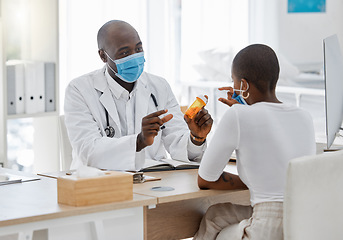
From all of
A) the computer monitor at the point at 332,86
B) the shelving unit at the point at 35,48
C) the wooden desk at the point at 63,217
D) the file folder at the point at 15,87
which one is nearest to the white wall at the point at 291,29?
the shelving unit at the point at 35,48

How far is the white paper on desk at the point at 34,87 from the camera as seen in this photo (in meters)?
3.55

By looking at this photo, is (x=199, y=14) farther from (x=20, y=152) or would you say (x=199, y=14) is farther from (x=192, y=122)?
(x=192, y=122)

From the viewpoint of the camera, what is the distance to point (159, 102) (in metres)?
2.79

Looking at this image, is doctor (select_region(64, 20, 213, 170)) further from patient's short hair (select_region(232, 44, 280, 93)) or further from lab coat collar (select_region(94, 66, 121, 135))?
patient's short hair (select_region(232, 44, 280, 93))

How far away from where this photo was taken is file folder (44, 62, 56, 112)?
3.66 meters

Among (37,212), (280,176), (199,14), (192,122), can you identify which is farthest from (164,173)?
(199,14)

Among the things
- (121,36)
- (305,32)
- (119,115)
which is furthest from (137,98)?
(305,32)

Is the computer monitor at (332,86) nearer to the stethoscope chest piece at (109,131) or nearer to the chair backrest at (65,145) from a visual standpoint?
the stethoscope chest piece at (109,131)

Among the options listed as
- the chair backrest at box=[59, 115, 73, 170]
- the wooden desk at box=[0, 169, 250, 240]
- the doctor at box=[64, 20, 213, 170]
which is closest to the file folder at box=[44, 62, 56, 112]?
the chair backrest at box=[59, 115, 73, 170]

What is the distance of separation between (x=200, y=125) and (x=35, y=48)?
5.52 ft

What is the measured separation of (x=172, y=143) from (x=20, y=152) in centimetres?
178

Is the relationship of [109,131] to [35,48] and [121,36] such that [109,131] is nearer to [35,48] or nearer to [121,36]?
[121,36]

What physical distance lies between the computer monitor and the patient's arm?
573mm

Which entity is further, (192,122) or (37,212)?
(192,122)
